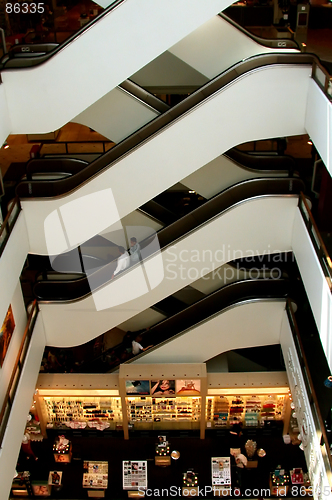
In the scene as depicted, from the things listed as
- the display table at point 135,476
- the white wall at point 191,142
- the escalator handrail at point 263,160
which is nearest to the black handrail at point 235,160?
the escalator handrail at point 263,160

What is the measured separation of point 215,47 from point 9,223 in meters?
5.21

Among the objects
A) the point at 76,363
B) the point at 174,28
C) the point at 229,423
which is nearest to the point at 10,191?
the point at 76,363

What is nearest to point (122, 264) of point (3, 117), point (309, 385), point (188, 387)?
point (188, 387)

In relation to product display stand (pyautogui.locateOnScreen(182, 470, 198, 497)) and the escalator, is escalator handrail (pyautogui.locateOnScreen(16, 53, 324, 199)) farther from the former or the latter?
product display stand (pyautogui.locateOnScreen(182, 470, 198, 497))

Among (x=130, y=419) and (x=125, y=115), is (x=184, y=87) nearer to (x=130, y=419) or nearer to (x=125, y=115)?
(x=125, y=115)

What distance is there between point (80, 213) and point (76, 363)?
15.5 ft

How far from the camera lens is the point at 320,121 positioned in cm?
752

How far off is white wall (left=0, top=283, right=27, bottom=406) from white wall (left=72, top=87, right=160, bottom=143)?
368 cm

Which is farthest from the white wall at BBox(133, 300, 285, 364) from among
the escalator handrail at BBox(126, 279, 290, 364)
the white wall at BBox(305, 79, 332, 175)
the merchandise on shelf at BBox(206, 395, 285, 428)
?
the white wall at BBox(305, 79, 332, 175)

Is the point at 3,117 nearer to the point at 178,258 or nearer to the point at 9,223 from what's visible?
the point at 9,223

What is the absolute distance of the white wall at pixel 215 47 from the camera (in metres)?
9.99

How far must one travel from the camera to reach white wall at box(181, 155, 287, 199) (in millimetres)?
10695

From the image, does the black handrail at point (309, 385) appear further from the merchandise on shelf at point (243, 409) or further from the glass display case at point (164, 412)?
the glass display case at point (164, 412)

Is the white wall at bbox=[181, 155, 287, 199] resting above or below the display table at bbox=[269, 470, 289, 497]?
above
